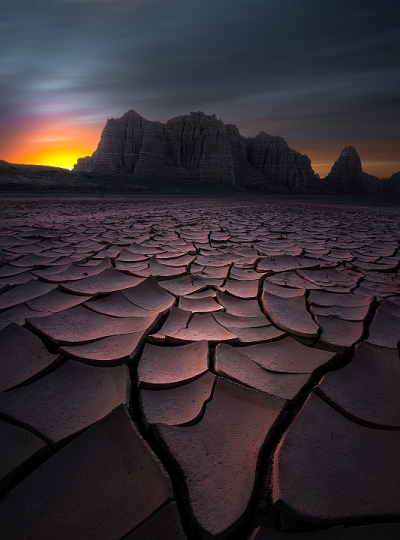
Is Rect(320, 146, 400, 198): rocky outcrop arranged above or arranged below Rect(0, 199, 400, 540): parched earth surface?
above

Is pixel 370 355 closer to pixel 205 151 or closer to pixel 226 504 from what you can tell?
pixel 226 504

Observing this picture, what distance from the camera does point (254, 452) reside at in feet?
1.84

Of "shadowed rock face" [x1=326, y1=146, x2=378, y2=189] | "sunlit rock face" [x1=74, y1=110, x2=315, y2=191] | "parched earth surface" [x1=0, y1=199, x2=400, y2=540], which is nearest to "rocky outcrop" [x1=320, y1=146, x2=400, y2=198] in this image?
"shadowed rock face" [x1=326, y1=146, x2=378, y2=189]

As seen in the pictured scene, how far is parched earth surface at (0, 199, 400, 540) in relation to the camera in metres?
0.46

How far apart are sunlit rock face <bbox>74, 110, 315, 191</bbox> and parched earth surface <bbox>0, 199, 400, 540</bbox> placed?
30747 mm

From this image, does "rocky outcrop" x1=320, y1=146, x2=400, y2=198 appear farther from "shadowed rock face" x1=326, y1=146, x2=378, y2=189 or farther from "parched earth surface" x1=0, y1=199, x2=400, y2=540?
"parched earth surface" x1=0, y1=199, x2=400, y2=540

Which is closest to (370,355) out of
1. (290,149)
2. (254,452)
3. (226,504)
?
(254,452)

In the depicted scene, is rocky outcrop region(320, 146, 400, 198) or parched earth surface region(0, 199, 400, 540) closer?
parched earth surface region(0, 199, 400, 540)

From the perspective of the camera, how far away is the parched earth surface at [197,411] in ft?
1.50

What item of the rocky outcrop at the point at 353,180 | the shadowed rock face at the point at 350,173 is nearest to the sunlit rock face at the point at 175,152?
the rocky outcrop at the point at 353,180

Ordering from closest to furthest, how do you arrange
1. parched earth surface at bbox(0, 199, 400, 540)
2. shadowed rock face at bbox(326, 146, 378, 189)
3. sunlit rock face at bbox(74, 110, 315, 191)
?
1. parched earth surface at bbox(0, 199, 400, 540)
2. sunlit rock face at bbox(74, 110, 315, 191)
3. shadowed rock face at bbox(326, 146, 378, 189)

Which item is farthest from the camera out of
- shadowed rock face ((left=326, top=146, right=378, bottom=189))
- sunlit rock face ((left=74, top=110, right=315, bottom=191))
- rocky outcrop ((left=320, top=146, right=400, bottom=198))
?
shadowed rock face ((left=326, top=146, right=378, bottom=189))

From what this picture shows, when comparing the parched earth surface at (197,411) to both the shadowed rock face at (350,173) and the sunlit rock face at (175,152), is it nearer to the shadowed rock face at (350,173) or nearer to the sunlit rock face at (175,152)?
the sunlit rock face at (175,152)

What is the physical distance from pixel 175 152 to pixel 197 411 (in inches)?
1451
